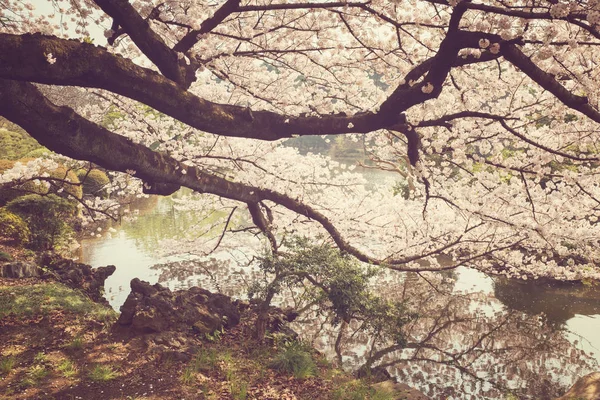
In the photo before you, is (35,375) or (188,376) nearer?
(35,375)

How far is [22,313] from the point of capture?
5672 millimetres

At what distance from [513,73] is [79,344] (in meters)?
6.82

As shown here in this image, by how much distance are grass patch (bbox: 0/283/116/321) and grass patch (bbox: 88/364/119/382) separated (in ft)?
5.55

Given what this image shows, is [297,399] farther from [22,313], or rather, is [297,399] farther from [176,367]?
[22,313]

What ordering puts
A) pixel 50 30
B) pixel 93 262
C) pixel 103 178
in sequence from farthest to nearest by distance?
1. pixel 103 178
2. pixel 93 262
3. pixel 50 30

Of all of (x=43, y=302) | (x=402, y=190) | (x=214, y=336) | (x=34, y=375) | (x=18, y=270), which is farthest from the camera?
(x=402, y=190)

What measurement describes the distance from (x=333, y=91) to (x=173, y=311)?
4399 millimetres

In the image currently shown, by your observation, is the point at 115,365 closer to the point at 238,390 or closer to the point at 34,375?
Answer: the point at 34,375

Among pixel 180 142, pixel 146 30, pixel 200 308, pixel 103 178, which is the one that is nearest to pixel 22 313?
pixel 200 308

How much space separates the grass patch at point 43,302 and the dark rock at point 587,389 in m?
6.93

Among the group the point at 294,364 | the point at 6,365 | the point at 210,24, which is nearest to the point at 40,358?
the point at 6,365

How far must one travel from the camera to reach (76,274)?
8.27 m

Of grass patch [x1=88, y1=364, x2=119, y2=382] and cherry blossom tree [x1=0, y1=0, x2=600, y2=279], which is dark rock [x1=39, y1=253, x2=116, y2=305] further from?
grass patch [x1=88, y1=364, x2=119, y2=382]

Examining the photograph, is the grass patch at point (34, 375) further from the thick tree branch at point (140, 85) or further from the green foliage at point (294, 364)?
the thick tree branch at point (140, 85)
